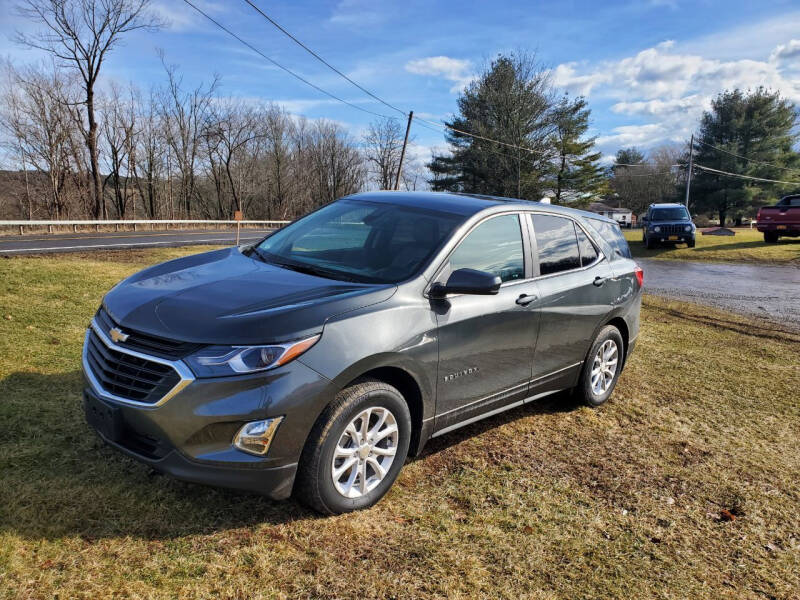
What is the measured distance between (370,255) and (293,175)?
56606 millimetres

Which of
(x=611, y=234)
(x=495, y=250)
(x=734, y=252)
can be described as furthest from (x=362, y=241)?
(x=734, y=252)

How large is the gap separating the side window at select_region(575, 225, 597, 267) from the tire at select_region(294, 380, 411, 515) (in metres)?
2.39

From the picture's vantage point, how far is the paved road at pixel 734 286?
11.4 metres

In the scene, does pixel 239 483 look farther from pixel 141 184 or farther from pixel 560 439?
pixel 141 184

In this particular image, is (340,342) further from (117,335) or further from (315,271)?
(117,335)

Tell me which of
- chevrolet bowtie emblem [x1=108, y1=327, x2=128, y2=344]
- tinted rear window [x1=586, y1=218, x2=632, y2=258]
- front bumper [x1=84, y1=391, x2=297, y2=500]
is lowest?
front bumper [x1=84, y1=391, x2=297, y2=500]

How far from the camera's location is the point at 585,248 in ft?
15.6

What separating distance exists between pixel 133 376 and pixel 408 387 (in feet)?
4.75

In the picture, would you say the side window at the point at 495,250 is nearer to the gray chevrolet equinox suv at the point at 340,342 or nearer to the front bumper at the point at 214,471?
the gray chevrolet equinox suv at the point at 340,342

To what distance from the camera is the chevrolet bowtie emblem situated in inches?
108

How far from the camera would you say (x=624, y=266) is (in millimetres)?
5188

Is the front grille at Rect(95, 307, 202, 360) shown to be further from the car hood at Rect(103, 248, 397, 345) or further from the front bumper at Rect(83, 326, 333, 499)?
the front bumper at Rect(83, 326, 333, 499)

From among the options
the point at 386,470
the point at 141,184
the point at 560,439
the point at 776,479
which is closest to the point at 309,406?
the point at 386,470

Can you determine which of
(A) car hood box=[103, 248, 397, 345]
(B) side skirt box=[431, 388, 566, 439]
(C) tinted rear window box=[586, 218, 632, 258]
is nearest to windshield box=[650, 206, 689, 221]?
(C) tinted rear window box=[586, 218, 632, 258]
